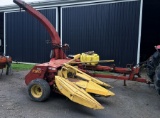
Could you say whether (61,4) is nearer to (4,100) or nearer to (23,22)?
(23,22)

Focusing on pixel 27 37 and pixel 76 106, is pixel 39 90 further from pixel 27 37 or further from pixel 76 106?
pixel 27 37

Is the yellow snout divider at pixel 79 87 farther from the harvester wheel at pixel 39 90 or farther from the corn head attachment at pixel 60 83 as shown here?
the harvester wheel at pixel 39 90

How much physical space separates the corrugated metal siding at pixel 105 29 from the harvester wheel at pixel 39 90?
4.78m

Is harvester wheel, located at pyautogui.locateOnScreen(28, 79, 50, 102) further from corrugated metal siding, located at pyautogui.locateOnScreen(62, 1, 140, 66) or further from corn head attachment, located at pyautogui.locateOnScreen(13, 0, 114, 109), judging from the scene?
corrugated metal siding, located at pyautogui.locateOnScreen(62, 1, 140, 66)

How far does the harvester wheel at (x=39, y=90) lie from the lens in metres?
4.40

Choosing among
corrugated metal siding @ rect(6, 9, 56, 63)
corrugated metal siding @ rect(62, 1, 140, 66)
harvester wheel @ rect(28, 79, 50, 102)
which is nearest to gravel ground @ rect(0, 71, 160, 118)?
harvester wheel @ rect(28, 79, 50, 102)

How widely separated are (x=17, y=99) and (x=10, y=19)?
738 centimetres

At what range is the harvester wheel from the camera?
440cm

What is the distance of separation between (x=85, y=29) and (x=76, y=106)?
5.42 m

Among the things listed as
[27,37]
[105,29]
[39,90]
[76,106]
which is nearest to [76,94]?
[76,106]

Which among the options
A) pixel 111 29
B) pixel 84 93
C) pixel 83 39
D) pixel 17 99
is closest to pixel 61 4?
pixel 83 39

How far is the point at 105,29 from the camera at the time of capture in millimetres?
8852

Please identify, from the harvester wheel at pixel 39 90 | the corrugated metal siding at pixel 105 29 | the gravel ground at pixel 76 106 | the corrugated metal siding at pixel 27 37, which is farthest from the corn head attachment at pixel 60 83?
the corrugated metal siding at pixel 27 37

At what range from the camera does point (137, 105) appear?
4.50 meters
